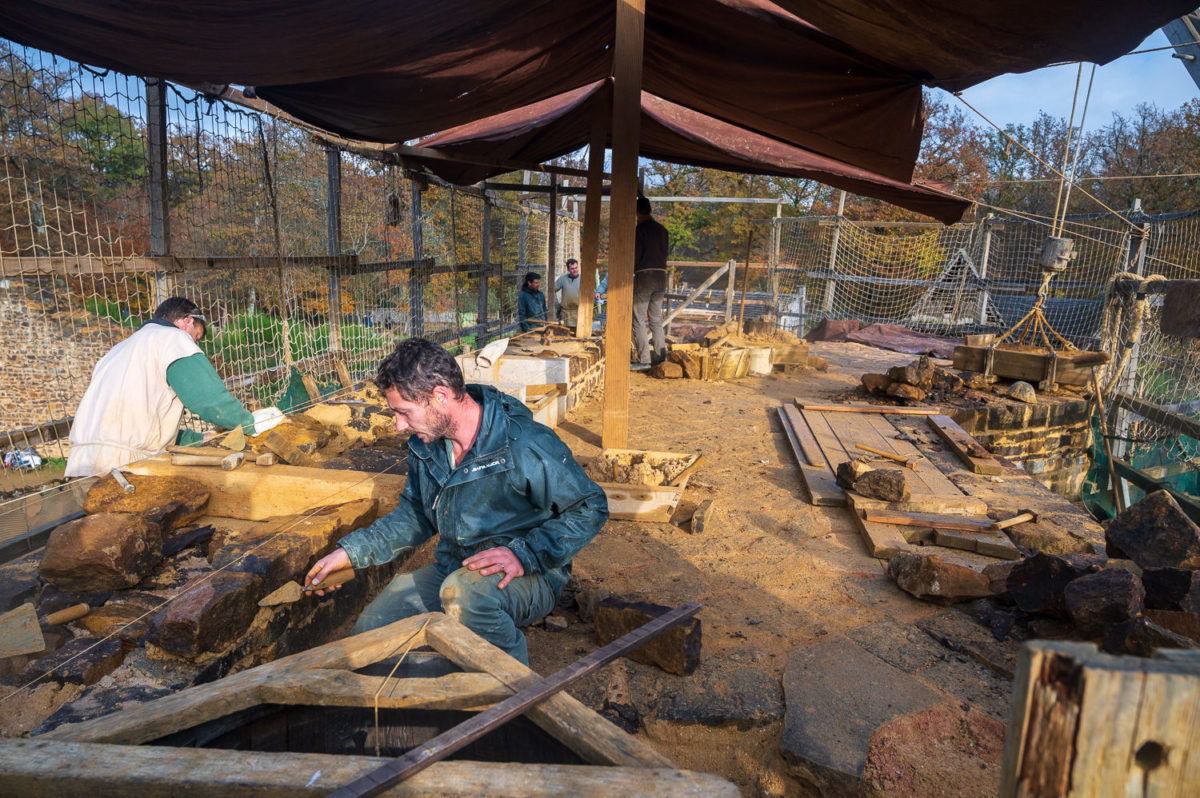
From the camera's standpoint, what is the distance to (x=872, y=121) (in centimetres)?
544

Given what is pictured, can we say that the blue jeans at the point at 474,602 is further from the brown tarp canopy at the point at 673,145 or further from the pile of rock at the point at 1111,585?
the brown tarp canopy at the point at 673,145

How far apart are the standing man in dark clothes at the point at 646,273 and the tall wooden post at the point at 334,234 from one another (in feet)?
12.7

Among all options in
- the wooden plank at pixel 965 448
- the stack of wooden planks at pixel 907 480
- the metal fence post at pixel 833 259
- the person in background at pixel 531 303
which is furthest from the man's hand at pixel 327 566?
the metal fence post at pixel 833 259

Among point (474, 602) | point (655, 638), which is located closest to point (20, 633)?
point (474, 602)

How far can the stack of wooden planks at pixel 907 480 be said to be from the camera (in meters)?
4.05

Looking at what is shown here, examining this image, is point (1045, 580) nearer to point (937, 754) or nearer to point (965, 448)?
point (937, 754)

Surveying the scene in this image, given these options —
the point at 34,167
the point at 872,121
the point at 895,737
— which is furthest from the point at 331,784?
the point at 872,121

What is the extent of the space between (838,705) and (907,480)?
9.55 ft

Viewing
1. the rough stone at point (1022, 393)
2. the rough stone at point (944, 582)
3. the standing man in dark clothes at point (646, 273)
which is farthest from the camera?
the standing man in dark clothes at point (646, 273)

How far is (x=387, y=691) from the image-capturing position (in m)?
1.67

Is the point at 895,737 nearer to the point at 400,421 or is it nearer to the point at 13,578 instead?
the point at 400,421

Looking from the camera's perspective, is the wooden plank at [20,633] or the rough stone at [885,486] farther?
Answer: the rough stone at [885,486]

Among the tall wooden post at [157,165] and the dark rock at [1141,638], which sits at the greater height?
the tall wooden post at [157,165]

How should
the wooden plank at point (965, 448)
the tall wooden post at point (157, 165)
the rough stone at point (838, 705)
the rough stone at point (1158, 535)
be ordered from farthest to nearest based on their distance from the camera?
1. the wooden plank at point (965, 448)
2. the tall wooden post at point (157, 165)
3. the rough stone at point (1158, 535)
4. the rough stone at point (838, 705)
